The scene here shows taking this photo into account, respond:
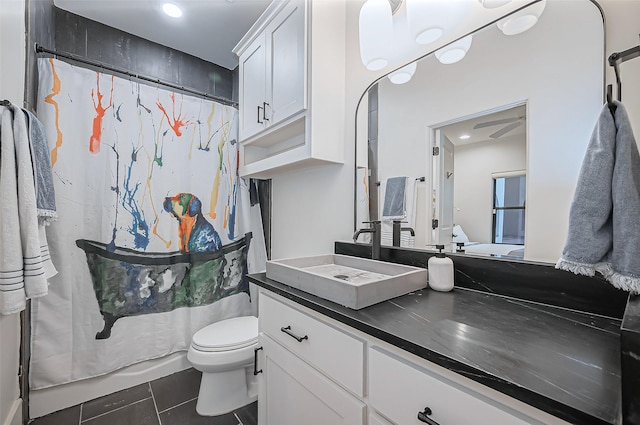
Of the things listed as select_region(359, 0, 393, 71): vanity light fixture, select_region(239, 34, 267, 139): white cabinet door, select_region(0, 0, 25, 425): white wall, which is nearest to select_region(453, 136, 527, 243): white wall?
select_region(359, 0, 393, 71): vanity light fixture

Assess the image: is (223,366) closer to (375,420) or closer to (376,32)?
(375,420)

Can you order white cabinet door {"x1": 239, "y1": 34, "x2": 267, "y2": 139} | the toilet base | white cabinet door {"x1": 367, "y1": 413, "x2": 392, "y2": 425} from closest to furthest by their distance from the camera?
white cabinet door {"x1": 367, "y1": 413, "x2": 392, "y2": 425} < the toilet base < white cabinet door {"x1": 239, "y1": 34, "x2": 267, "y2": 139}

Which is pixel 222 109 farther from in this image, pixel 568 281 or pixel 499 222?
pixel 568 281

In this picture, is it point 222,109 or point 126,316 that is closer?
point 126,316

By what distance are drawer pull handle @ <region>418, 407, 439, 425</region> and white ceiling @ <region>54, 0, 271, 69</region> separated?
7.90ft

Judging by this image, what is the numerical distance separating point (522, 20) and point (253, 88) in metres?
1.49

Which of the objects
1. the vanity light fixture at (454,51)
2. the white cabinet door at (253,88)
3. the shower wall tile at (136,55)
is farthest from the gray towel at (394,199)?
the shower wall tile at (136,55)

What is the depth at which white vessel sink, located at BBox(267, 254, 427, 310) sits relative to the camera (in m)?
0.88

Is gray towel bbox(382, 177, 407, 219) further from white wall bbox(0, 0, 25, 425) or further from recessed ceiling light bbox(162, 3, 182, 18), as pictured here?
recessed ceiling light bbox(162, 3, 182, 18)

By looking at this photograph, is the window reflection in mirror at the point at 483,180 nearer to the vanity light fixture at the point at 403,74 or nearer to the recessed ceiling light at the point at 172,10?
the vanity light fixture at the point at 403,74

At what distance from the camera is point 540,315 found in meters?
0.82

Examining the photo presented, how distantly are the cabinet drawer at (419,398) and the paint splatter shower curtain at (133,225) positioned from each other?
5.56 feet

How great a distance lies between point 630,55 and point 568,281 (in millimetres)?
628

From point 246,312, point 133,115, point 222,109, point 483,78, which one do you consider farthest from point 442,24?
point 246,312
